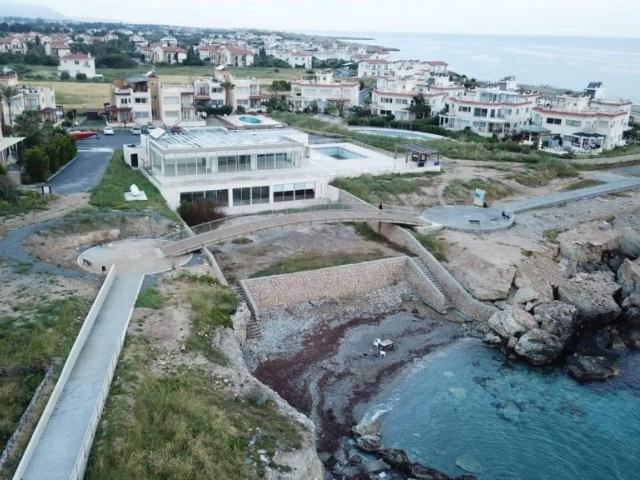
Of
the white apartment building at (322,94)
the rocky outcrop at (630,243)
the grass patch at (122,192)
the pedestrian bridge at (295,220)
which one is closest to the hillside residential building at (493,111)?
the white apartment building at (322,94)

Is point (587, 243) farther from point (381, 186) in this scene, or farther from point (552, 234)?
point (381, 186)

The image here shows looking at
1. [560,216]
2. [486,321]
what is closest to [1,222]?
[486,321]

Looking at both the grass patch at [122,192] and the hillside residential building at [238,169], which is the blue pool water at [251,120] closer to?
the hillside residential building at [238,169]

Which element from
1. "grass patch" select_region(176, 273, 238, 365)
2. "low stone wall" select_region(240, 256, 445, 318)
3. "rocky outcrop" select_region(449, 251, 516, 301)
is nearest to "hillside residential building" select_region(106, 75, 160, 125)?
"low stone wall" select_region(240, 256, 445, 318)

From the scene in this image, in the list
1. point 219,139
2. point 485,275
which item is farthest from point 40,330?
point 219,139

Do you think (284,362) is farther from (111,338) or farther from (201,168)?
(201,168)
